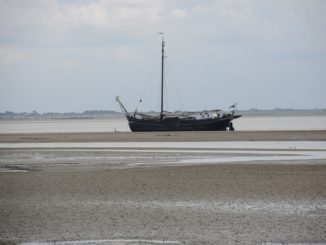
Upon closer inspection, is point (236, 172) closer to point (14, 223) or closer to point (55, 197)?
point (55, 197)

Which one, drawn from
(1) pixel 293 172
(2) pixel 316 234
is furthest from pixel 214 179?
(2) pixel 316 234

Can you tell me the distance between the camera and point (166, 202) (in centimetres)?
1402

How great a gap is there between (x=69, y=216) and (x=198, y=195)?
12.9 feet

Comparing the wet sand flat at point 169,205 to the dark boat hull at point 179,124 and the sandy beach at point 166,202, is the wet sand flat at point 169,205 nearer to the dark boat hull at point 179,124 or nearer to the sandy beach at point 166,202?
the sandy beach at point 166,202

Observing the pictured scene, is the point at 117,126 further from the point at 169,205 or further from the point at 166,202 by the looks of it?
the point at 169,205

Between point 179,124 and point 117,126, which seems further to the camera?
point 117,126

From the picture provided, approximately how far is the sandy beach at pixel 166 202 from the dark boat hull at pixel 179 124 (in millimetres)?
38793

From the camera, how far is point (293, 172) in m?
19.2

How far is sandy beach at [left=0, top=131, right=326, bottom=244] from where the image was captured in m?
10.7

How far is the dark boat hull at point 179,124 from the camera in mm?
62500

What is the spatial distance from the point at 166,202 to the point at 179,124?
48503 millimetres

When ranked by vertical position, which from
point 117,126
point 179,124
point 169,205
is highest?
point 179,124

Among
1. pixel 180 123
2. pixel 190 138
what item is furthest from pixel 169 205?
pixel 180 123

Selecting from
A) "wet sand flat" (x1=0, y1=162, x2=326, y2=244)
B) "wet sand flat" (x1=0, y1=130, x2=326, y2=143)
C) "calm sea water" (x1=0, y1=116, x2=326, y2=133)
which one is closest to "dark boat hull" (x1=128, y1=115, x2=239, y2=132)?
"calm sea water" (x1=0, y1=116, x2=326, y2=133)
